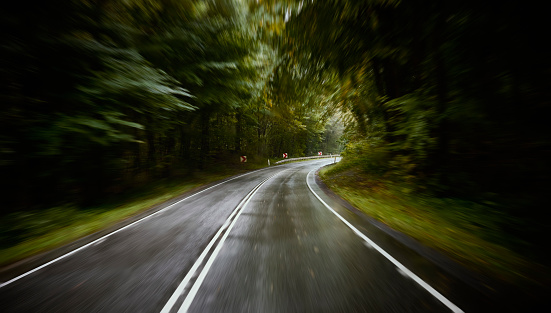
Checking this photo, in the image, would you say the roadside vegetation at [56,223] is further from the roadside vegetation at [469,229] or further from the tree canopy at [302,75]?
the roadside vegetation at [469,229]

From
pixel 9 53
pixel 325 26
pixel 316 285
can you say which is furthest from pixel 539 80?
pixel 9 53

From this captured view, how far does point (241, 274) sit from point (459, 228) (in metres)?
4.88

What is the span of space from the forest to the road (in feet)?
9.00

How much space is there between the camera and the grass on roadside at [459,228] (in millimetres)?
2818

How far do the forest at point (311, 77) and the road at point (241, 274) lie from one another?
2.74 metres

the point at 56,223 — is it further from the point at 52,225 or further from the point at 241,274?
the point at 241,274

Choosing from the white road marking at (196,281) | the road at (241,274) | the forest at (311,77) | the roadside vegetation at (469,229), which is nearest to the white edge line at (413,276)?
the road at (241,274)

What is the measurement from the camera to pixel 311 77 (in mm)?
7695

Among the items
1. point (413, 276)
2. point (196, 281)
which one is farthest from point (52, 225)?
point (413, 276)

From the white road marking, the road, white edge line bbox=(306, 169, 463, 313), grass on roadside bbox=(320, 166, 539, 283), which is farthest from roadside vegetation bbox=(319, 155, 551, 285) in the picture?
the white road marking

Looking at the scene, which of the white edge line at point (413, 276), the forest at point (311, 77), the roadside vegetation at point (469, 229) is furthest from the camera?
the forest at point (311, 77)

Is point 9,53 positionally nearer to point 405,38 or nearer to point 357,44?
point 357,44

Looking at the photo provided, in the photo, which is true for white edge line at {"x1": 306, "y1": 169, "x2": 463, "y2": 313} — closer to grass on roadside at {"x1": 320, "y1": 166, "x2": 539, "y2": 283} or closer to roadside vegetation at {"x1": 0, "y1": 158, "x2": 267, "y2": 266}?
grass on roadside at {"x1": 320, "y1": 166, "x2": 539, "y2": 283}

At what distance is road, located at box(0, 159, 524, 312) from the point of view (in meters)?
2.17
